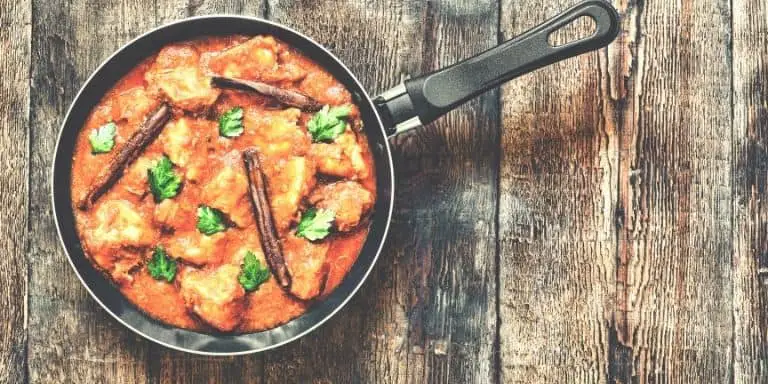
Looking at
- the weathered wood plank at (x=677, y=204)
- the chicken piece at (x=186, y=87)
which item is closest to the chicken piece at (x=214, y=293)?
the chicken piece at (x=186, y=87)

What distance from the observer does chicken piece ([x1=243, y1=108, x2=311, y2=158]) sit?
2.11 metres

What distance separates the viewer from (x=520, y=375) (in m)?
2.46

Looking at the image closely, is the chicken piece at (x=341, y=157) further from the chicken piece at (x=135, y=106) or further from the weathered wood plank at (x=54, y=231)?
the weathered wood plank at (x=54, y=231)

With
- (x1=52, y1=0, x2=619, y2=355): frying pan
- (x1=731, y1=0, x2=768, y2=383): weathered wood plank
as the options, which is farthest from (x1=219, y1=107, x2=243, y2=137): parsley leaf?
(x1=731, y1=0, x2=768, y2=383): weathered wood plank

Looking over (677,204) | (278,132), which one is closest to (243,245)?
(278,132)

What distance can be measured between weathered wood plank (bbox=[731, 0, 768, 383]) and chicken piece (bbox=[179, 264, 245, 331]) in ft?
4.91

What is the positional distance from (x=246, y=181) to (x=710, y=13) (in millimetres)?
1476

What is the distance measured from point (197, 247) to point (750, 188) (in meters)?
1.64

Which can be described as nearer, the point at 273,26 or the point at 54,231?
the point at 273,26

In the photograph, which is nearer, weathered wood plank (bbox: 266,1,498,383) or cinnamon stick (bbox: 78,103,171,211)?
cinnamon stick (bbox: 78,103,171,211)

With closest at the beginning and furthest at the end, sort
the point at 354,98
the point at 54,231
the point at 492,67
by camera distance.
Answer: the point at 492,67 < the point at 354,98 < the point at 54,231

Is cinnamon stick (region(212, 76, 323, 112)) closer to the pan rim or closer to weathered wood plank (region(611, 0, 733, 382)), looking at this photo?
the pan rim

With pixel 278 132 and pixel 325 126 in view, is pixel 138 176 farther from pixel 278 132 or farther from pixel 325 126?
pixel 325 126

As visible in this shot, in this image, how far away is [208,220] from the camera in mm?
2092
